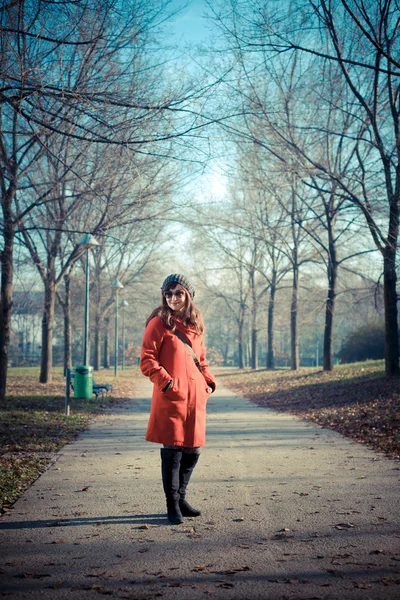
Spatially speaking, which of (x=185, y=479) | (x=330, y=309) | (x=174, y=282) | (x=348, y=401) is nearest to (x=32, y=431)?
(x=185, y=479)

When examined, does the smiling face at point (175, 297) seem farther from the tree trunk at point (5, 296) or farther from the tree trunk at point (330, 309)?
the tree trunk at point (330, 309)

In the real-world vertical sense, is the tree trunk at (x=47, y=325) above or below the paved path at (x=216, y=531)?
above

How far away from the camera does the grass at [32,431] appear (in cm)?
670

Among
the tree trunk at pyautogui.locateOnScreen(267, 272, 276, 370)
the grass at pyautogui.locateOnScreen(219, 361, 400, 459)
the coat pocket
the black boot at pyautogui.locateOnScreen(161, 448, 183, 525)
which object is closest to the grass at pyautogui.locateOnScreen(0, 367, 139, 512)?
the black boot at pyautogui.locateOnScreen(161, 448, 183, 525)

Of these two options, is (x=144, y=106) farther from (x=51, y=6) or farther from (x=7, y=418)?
(x=7, y=418)

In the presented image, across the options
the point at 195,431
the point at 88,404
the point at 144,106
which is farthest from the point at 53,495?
the point at 88,404

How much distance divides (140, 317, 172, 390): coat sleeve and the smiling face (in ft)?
0.69

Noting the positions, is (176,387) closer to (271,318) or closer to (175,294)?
A: (175,294)

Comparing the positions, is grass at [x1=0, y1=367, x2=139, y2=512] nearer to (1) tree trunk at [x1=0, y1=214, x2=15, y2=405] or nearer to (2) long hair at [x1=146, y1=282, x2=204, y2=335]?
(1) tree trunk at [x1=0, y1=214, x2=15, y2=405]

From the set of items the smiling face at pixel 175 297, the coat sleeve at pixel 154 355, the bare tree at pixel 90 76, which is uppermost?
the bare tree at pixel 90 76

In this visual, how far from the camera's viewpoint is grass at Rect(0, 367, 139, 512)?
22.0 feet

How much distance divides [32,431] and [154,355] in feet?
19.9

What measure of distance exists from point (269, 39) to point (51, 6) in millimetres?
4051

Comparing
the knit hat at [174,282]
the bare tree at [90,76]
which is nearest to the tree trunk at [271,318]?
the bare tree at [90,76]
